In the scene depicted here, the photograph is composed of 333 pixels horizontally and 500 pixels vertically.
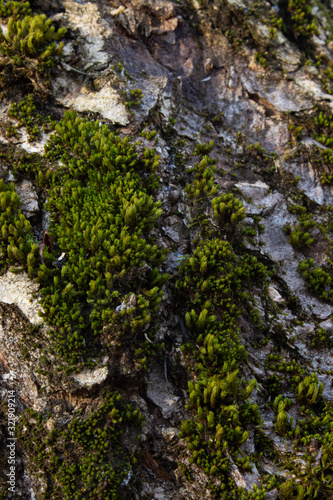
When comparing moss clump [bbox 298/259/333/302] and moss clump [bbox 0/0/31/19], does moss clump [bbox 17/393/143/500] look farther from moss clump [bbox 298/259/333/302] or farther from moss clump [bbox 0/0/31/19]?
moss clump [bbox 0/0/31/19]

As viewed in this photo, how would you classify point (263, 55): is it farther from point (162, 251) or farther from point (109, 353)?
point (109, 353)

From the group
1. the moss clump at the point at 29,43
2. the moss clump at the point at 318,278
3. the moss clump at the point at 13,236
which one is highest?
the moss clump at the point at 29,43

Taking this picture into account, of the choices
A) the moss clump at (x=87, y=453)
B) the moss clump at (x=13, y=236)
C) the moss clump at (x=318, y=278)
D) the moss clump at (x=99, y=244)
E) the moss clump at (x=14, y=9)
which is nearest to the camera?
the moss clump at (x=87, y=453)

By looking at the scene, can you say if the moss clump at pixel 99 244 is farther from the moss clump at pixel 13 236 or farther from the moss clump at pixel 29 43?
the moss clump at pixel 29 43

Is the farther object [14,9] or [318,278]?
[14,9]

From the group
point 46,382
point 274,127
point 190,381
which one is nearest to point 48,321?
point 46,382

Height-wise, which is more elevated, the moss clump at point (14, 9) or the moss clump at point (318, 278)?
the moss clump at point (14, 9)

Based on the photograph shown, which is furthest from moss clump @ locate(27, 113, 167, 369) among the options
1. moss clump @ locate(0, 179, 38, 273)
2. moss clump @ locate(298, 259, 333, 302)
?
moss clump @ locate(298, 259, 333, 302)

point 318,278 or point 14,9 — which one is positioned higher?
point 14,9

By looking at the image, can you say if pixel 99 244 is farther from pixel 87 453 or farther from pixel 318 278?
pixel 318 278

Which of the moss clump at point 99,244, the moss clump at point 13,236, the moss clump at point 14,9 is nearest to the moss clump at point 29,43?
the moss clump at point 14,9

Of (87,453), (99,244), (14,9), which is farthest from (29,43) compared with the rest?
(87,453)
